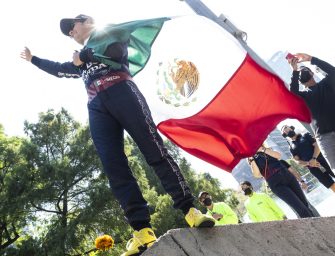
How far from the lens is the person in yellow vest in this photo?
239 inches

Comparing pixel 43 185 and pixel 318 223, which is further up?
pixel 43 185

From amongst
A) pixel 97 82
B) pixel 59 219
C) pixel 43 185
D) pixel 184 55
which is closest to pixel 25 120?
pixel 43 185

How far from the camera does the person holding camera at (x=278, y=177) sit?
16.2ft

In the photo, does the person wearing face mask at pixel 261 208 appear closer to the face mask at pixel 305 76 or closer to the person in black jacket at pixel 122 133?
the face mask at pixel 305 76

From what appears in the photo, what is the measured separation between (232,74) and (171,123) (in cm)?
96

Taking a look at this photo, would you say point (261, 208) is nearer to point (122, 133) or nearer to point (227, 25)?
point (227, 25)

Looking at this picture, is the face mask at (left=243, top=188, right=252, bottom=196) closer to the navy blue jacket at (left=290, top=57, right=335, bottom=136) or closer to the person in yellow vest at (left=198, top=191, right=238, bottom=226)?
the person in yellow vest at (left=198, top=191, right=238, bottom=226)

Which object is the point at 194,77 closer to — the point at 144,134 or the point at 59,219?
the point at 144,134

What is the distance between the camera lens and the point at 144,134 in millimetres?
A: 2562

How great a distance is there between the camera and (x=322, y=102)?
4.18 metres

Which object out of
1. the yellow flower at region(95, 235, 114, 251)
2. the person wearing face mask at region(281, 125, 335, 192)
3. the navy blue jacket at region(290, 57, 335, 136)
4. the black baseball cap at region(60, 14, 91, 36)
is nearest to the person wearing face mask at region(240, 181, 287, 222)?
the person wearing face mask at region(281, 125, 335, 192)

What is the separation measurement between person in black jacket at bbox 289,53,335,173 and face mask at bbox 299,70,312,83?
138 mm

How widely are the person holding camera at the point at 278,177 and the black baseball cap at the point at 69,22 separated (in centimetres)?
309

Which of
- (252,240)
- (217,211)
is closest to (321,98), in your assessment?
(252,240)
